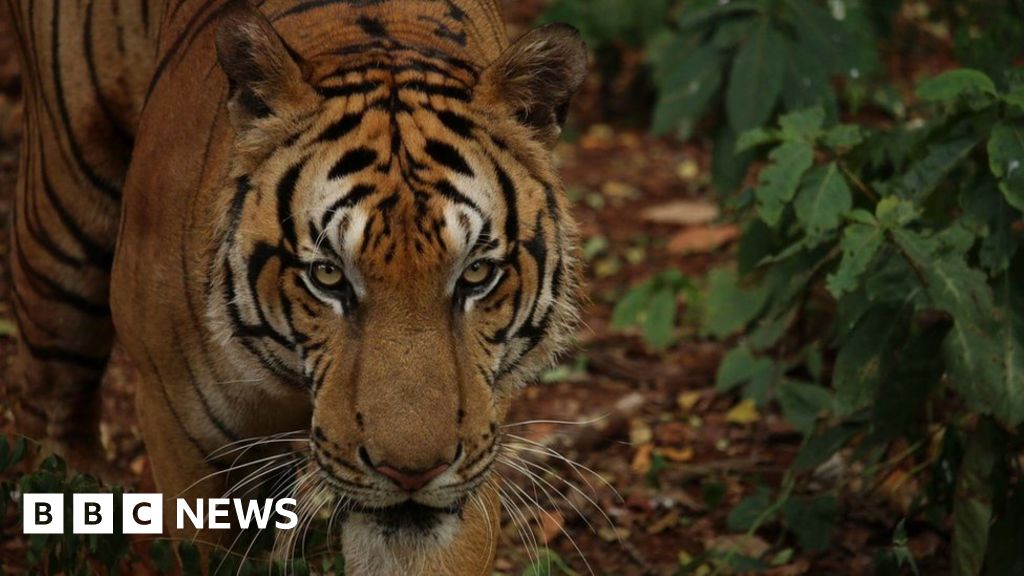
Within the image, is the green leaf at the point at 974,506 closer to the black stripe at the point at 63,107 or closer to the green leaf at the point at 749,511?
the green leaf at the point at 749,511

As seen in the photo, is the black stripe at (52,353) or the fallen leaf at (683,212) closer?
the black stripe at (52,353)

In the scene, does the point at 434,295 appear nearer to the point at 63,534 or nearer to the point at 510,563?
the point at 63,534

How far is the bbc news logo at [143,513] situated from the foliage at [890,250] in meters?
1.25

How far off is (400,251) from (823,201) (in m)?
1.31

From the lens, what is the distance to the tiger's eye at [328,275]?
286 centimetres

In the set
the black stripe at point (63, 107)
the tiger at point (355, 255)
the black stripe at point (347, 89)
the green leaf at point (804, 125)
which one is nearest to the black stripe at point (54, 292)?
the black stripe at point (63, 107)

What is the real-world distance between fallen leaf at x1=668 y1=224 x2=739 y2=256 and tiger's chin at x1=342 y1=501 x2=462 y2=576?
370 cm

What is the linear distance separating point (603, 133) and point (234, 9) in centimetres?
515

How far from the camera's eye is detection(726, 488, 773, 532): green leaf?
171 inches

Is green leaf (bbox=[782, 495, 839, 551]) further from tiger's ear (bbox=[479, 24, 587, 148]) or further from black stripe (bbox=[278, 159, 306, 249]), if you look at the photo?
black stripe (bbox=[278, 159, 306, 249])

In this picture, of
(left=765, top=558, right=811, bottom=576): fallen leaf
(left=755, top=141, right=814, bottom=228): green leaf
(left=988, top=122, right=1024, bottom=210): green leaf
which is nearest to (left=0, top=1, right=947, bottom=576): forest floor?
(left=765, top=558, right=811, bottom=576): fallen leaf

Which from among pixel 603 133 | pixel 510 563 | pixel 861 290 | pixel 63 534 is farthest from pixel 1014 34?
pixel 603 133

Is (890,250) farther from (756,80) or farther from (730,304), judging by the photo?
(730,304)

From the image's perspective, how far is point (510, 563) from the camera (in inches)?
178
